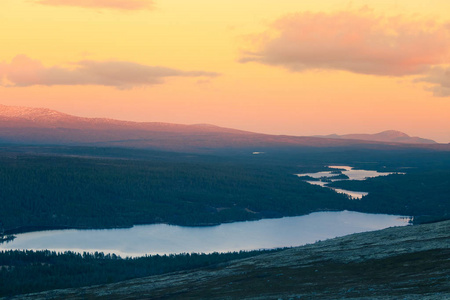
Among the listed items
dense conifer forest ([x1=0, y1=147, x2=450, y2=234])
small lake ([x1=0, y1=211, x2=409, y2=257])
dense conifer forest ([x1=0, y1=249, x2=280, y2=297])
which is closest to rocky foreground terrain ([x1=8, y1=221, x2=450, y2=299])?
dense conifer forest ([x1=0, y1=249, x2=280, y2=297])

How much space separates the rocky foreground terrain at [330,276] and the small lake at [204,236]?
116 feet

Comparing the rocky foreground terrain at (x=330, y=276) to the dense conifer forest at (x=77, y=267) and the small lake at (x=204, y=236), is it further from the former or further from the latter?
the small lake at (x=204, y=236)

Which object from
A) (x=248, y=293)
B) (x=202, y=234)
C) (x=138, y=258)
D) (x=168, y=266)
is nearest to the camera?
(x=248, y=293)

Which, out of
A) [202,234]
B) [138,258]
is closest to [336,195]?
[202,234]

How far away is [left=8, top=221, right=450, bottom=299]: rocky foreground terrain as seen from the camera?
46062 mm

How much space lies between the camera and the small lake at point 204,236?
369 ft

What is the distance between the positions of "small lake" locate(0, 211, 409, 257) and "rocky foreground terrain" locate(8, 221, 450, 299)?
35211mm

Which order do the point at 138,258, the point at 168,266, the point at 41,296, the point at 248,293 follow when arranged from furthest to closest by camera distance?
the point at 138,258 < the point at 168,266 < the point at 41,296 < the point at 248,293

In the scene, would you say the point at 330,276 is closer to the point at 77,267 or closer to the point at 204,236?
the point at 77,267

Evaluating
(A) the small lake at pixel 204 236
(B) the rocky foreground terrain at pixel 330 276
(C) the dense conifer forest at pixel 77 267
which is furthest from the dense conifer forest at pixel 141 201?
(B) the rocky foreground terrain at pixel 330 276

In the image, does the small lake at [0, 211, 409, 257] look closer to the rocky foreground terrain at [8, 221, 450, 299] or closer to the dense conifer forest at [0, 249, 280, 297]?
the dense conifer forest at [0, 249, 280, 297]

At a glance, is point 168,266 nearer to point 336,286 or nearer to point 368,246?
point 368,246

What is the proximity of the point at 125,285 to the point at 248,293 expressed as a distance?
21527 millimetres

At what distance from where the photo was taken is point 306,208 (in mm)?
175125
